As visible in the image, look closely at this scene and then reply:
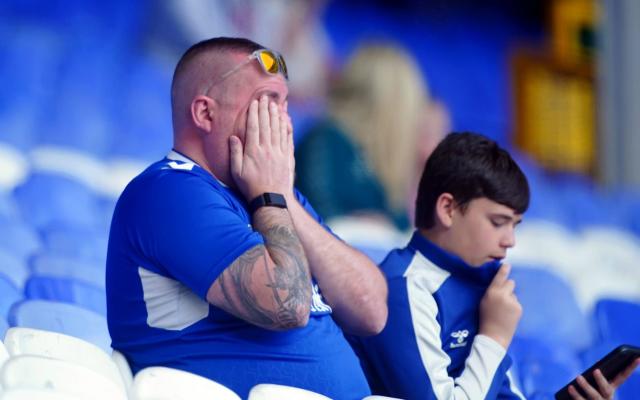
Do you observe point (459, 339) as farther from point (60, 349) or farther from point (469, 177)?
point (60, 349)

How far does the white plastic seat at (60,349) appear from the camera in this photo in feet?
4.89

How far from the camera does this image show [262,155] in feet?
5.36

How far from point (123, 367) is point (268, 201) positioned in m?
0.33

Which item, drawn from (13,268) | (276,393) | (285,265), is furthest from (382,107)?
(276,393)

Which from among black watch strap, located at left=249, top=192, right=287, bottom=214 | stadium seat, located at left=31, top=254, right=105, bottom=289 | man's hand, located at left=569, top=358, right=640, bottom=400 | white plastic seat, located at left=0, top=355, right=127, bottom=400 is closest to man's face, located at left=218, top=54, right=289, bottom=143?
black watch strap, located at left=249, top=192, right=287, bottom=214

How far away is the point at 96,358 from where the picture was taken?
4.94ft

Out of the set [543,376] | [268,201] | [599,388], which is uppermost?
[268,201]

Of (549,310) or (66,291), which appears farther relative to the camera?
(549,310)

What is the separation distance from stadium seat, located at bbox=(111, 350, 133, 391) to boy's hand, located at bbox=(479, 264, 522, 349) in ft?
1.99

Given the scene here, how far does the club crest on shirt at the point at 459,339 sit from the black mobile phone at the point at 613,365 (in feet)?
0.60

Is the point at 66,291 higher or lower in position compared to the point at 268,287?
lower

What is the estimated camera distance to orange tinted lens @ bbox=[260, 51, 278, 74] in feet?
5.62

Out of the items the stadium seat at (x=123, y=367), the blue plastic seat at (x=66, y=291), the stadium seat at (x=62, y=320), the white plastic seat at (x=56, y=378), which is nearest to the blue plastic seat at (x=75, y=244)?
the blue plastic seat at (x=66, y=291)

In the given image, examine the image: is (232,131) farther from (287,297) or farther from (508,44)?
(508,44)
